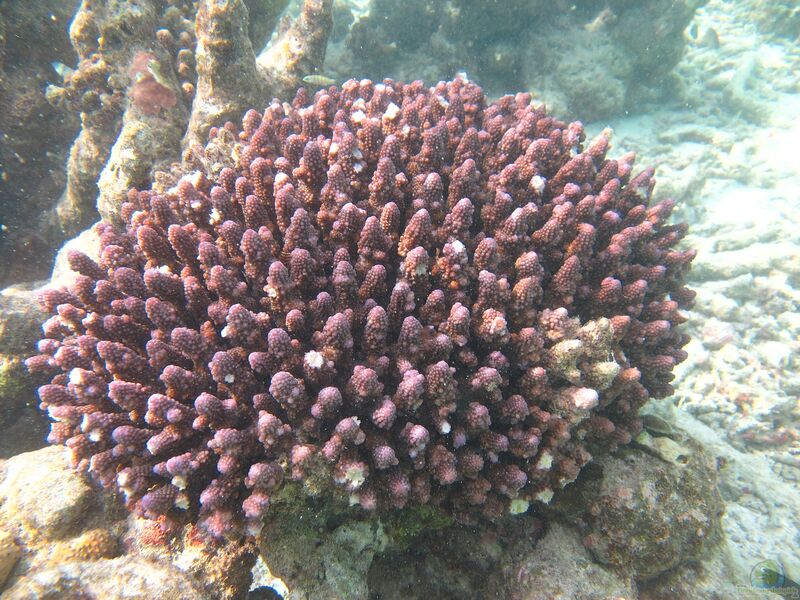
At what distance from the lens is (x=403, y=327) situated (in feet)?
8.49

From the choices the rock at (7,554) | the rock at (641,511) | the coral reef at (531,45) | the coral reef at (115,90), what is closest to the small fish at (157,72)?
the coral reef at (115,90)

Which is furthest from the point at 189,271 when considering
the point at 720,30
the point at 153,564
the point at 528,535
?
the point at 720,30

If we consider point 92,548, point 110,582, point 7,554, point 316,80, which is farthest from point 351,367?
point 316,80

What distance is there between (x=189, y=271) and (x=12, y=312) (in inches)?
98.6

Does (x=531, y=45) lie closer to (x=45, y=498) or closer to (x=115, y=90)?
(x=115, y=90)

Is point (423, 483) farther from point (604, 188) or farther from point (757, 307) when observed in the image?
point (757, 307)

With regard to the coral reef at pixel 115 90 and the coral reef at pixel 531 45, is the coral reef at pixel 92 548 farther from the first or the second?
the coral reef at pixel 531 45

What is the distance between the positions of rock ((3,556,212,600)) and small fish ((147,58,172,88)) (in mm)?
5031

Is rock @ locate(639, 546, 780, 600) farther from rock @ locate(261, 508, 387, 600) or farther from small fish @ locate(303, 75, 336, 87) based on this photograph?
small fish @ locate(303, 75, 336, 87)

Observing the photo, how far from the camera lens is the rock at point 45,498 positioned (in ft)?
8.80

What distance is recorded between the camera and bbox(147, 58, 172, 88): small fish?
16.3ft

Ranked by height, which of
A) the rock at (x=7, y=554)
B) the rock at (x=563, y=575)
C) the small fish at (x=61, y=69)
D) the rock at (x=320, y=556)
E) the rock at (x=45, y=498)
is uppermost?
the small fish at (x=61, y=69)

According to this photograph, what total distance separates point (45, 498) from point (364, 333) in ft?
8.03

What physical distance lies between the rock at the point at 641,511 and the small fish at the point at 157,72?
20.3ft
